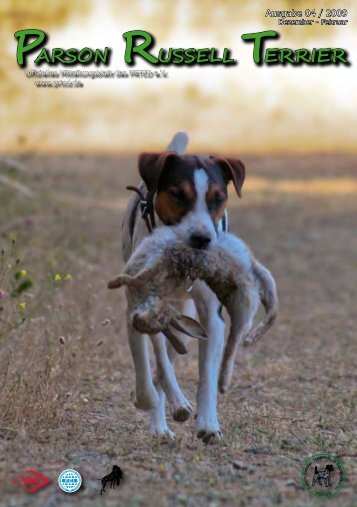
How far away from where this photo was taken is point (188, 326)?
5031 millimetres

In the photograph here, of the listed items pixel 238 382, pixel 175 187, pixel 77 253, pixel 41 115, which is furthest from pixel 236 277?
pixel 41 115

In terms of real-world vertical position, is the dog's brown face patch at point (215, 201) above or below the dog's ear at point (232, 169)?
below

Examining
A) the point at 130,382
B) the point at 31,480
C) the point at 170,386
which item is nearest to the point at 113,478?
the point at 31,480

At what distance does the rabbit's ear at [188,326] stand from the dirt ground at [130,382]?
0.51 meters

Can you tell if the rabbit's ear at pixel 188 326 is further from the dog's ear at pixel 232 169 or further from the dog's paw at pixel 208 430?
the dog's ear at pixel 232 169

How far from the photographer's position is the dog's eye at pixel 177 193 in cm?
538

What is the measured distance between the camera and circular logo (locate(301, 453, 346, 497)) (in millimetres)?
4522

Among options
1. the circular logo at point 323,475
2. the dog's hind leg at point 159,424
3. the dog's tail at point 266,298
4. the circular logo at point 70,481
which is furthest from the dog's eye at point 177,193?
the circular logo at point 70,481

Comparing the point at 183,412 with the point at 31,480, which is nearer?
the point at 31,480

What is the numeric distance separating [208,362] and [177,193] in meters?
0.82

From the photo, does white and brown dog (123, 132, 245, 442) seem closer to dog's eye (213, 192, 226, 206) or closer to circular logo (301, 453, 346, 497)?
dog's eye (213, 192, 226, 206)

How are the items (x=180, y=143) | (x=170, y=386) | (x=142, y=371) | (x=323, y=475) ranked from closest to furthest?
(x=323, y=475)
(x=170, y=386)
(x=142, y=371)
(x=180, y=143)

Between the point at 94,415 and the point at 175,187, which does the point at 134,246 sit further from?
the point at 94,415

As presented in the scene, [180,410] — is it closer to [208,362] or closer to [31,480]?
[208,362]
